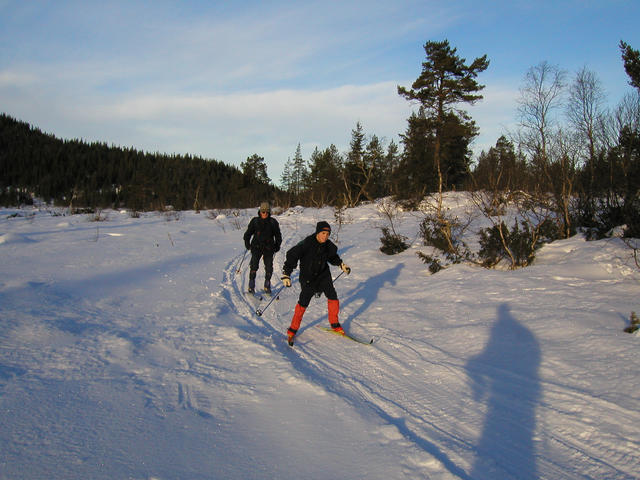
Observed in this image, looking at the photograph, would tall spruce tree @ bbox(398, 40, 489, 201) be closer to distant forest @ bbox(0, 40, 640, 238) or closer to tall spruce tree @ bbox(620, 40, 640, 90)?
distant forest @ bbox(0, 40, 640, 238)

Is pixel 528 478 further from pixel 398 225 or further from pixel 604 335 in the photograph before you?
pixel 398 225

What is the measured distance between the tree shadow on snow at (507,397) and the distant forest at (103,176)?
31305 mm

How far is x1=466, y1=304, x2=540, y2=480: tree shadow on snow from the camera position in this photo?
2.95 meters

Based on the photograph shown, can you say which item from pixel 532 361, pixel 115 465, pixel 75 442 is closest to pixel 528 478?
pixel 532 361

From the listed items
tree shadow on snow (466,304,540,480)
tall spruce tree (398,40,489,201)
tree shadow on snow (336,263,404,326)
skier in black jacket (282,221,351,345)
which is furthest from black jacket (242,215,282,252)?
tall spruce tree (398,40,489,201)

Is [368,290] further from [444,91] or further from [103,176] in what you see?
[103,176]

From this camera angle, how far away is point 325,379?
427 cm

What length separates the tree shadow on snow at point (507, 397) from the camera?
2953 mm

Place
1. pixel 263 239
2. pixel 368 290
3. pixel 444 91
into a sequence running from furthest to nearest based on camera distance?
1. pixel 444 91
2. pixel 368 290
3. pixel 263 239

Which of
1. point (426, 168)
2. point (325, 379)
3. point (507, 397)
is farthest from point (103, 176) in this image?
point (507, 397)

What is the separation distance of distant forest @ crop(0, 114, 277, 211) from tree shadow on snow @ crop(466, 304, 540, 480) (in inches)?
1232

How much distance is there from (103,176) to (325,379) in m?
75.4

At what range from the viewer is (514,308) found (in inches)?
252

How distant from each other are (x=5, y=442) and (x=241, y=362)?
231 cm
